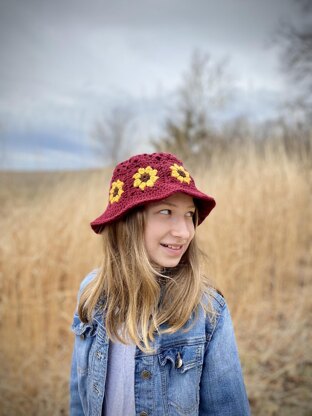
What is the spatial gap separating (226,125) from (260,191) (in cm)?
495

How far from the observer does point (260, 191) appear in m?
3.12

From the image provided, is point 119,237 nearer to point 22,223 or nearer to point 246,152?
point 22,223

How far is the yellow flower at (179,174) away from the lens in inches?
37.3

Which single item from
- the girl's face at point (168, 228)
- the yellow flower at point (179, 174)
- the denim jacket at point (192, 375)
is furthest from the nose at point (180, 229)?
the denim jacket at point (192, 375)

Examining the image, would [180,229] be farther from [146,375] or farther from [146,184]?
[146,375]

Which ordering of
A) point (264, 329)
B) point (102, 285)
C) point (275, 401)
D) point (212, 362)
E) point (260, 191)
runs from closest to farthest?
point (212, 362) < point (102, 285) < point (275, 401) < point (264, 329) < point (260, 191)

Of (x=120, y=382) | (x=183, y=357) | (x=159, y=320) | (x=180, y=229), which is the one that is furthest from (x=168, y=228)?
(x=120, y=382)

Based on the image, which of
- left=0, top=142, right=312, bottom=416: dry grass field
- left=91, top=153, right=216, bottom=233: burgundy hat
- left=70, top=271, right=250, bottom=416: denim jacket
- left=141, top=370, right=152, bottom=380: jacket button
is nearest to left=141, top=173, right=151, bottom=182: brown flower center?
left=91, top=153, right=216, bottom=233: burgundy hat

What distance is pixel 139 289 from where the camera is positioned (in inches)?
39.6

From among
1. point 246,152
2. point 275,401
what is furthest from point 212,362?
point 246,152

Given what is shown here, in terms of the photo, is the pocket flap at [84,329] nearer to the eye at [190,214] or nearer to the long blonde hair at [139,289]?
the long blonde hair at [139,289]

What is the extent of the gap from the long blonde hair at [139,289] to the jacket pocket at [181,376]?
0.23ft

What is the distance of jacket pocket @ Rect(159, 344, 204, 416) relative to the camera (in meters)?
0.94

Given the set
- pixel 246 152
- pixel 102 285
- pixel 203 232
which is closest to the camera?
pixel 102 285
